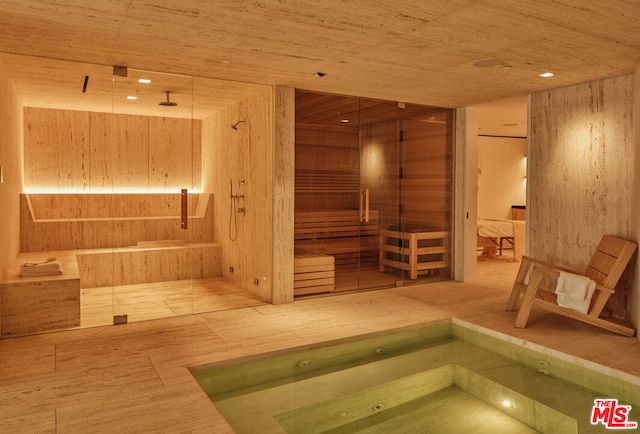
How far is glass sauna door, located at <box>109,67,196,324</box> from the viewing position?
547cm

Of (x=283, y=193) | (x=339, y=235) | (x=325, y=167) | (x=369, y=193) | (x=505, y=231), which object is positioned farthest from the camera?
(x=505, y=231)

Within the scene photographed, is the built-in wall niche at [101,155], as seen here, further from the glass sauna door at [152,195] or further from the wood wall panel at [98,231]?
the wood wall panel at [98,231]

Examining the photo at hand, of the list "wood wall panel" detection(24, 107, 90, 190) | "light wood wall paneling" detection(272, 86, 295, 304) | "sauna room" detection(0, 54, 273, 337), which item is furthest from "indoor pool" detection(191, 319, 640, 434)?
"wood wall panel" detection(24, 107, 90, 190)

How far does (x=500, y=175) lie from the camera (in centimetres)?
1053

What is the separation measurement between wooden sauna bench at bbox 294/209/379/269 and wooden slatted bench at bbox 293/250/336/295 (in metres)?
0.07

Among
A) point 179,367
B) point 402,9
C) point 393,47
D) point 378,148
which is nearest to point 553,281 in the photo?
point 378,148

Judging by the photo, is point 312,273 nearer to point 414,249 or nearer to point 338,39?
point 414,249

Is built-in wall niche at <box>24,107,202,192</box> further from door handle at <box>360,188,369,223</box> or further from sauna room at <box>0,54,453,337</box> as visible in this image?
door handle at <box>360,188,369,223</box>

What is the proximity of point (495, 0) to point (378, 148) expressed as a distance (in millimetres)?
3280

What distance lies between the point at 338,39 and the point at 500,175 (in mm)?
7701

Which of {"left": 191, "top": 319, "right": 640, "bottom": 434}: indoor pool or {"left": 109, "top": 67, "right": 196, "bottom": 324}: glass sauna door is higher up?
{"left": 109, "top": 67, "right": 196, "bottom": 324}: glass sauna door

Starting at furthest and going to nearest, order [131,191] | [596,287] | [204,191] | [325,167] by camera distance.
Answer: [131,191] < [204,191] < [325,167] < [596,287]

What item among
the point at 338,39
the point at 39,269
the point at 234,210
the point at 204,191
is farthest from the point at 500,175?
the point at 39,269

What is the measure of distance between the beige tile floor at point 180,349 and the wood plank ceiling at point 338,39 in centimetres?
238
